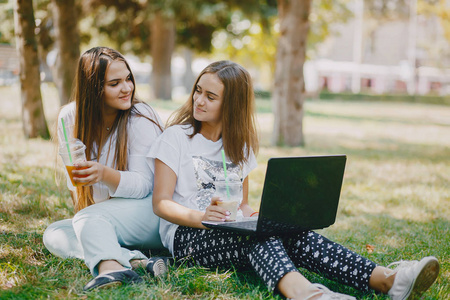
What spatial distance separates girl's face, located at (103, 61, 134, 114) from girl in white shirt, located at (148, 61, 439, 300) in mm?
328

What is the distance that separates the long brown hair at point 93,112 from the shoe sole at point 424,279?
1711mm

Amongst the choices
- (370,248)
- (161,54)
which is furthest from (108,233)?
(161,54)

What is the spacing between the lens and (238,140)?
2.97 metres

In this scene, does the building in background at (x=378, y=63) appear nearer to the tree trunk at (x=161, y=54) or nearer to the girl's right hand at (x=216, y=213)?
the tree trunk at (x=161, y=54)

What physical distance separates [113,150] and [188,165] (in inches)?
20.2

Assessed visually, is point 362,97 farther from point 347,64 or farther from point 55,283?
point 55,283

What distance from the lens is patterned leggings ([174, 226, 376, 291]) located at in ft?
7.78

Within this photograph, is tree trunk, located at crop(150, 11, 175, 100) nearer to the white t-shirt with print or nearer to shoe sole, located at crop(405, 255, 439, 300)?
→ the white t-shirt with print

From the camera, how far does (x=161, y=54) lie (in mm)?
18672

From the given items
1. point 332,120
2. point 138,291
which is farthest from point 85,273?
point 332,120

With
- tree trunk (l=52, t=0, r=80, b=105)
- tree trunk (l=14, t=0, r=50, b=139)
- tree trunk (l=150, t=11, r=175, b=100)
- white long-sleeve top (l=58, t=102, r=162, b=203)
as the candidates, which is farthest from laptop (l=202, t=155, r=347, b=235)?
tree trunk (l=150, t=11, r=175, b=100)

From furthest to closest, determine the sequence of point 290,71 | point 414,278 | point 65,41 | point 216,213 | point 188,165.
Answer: point 290,71 → point 65,41 → point 188,165 → point 216,213 → point 414,278

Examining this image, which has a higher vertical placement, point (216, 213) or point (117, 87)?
point (117, 87)

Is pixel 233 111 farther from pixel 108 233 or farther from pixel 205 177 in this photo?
pixel 108 233
